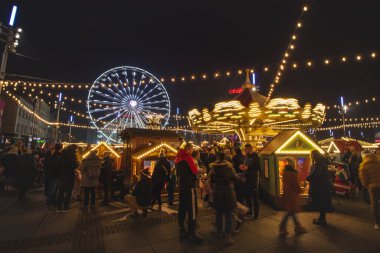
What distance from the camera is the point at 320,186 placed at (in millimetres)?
5281

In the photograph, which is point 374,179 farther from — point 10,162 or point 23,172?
point 10,162

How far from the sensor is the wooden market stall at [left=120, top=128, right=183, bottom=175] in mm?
9039

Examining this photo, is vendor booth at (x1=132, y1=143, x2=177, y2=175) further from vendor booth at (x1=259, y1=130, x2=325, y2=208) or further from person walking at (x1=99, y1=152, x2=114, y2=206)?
vendor booth at (x1=259, y1=130, x2=325, y2=208)

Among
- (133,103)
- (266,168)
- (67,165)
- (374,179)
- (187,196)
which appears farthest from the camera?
(133,103)

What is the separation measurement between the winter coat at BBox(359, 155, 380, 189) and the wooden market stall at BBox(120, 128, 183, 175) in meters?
6.36

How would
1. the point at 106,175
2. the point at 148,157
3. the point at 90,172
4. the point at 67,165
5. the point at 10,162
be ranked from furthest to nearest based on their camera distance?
the point at 148,157
the point at 10,162
the point at 106,175
the point at 90,172
the point at 67,165

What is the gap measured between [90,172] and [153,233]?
Answer: 296 centimetres

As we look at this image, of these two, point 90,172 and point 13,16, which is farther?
point 13,16

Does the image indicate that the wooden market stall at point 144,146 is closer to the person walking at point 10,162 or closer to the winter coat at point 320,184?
the person walking at point 10,162

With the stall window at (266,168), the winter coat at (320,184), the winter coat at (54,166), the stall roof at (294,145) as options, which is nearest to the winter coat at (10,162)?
the winter coat at (54,166)

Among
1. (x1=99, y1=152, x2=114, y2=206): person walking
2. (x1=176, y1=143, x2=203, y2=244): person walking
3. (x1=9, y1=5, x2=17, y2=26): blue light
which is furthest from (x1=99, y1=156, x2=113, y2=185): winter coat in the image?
(x1=9, y1=5, x2=17, y2=26): blue light

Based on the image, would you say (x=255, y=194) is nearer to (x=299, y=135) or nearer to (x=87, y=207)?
(x=299, y=135)

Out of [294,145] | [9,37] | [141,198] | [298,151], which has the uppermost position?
[9,37]

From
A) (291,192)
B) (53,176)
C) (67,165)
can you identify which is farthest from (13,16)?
(291,192)
